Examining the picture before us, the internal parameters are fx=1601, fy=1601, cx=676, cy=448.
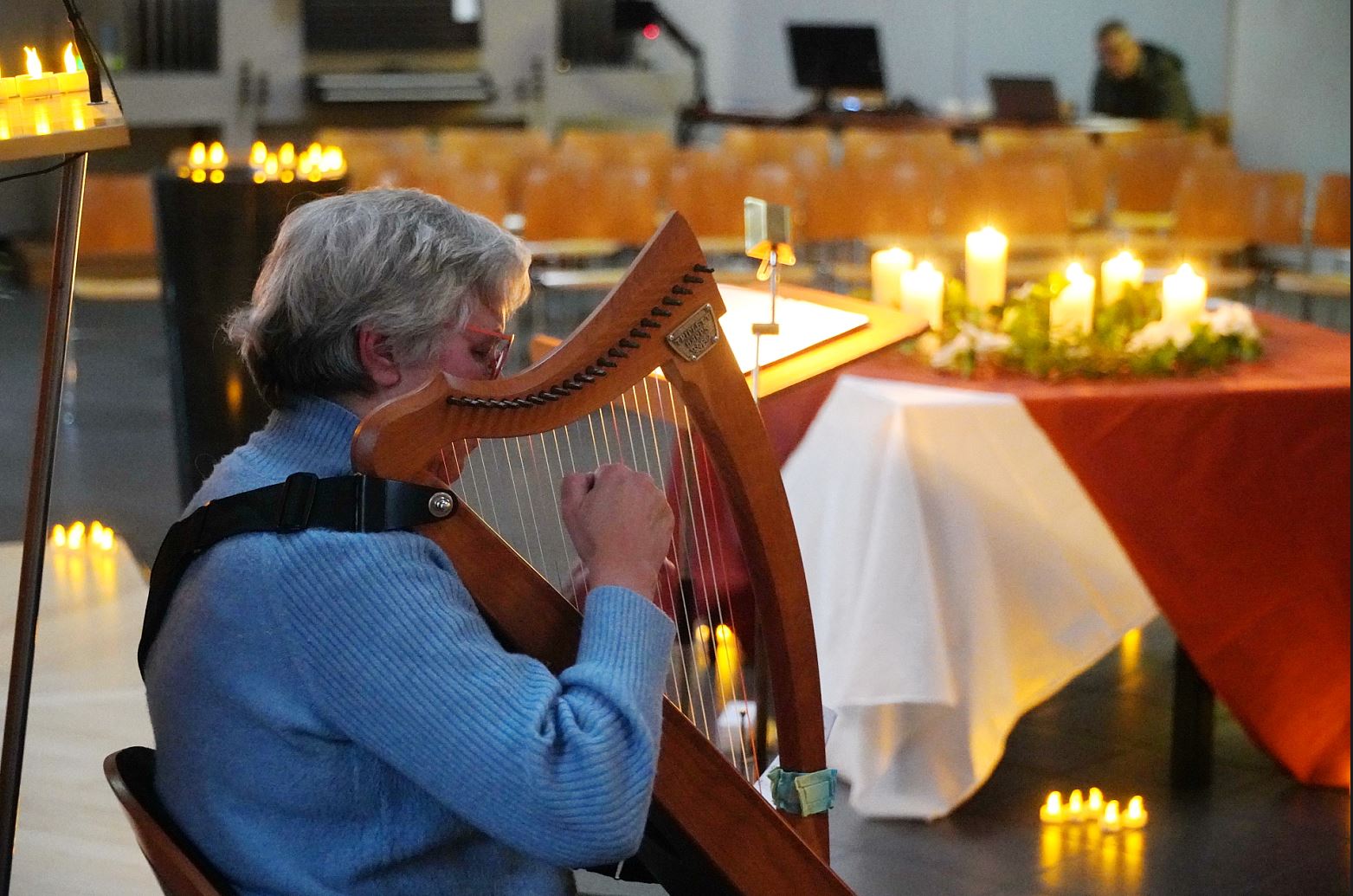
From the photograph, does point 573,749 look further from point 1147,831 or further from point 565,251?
point 565,251

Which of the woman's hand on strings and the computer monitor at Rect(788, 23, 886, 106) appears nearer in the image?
the woman's hand on strings

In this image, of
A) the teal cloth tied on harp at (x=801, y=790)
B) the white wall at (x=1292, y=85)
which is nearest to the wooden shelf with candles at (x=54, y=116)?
the teal cloth tied on harp at (x=801, y=790)

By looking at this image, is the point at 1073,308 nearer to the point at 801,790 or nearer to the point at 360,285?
the point at 801,790

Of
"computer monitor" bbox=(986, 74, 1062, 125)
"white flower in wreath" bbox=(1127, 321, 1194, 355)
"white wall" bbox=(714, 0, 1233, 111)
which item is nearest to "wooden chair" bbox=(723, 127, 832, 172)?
"computer monitor" bbox=(986, 74, 1062, 125)

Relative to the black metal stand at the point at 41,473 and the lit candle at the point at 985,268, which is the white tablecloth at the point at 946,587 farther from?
the black metal stand at the point at 41,473

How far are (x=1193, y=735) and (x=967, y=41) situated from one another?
9623 mm

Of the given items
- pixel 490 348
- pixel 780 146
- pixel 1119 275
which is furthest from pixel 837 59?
pixel 490 348

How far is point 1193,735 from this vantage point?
2859mm

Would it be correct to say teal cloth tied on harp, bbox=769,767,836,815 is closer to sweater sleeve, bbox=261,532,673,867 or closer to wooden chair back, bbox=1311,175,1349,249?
sweater sleeve, bbox=261,532,673,867

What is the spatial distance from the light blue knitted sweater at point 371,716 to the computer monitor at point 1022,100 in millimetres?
8974

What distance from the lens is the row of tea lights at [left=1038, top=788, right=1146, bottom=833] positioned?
2.70 m

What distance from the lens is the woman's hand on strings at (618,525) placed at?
46.5 inches

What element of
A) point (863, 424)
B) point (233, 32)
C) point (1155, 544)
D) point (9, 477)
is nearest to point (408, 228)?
point (863, 424)

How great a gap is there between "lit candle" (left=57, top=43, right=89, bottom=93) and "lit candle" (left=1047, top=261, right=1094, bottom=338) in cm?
194
